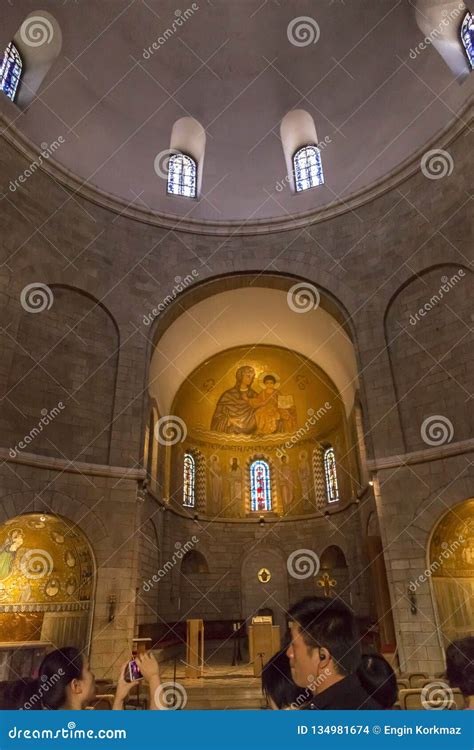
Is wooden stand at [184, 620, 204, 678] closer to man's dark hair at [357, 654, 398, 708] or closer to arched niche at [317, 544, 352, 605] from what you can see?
arched niche at [317, 544, 352, 605]

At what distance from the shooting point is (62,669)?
8.87ft

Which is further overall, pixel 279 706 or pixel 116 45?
pixel 116 45

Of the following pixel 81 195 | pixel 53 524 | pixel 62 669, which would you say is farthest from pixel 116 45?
pixel 62 669

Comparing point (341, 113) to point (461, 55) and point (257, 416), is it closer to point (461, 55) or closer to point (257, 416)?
point (461, 55)

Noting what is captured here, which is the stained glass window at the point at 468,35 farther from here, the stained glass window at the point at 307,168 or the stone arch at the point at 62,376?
the stone arch at the point at 62,376

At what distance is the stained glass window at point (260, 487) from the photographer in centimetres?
2134

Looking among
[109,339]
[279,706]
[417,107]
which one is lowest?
[279,706]

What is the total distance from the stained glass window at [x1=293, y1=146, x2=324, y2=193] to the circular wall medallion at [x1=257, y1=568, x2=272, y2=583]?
14900mm

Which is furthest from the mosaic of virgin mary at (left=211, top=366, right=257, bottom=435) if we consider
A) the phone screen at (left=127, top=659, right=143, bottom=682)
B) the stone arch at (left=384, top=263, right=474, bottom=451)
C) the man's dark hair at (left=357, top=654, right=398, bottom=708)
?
the phone screen at (left=127, top=659, right=143, bottom=682)

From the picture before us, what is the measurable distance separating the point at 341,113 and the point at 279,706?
18.3 m

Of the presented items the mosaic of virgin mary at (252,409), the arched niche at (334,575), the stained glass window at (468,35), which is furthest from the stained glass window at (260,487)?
the stained glass window at (468,35)

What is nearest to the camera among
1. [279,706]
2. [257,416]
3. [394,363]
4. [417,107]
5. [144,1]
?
[279,706]

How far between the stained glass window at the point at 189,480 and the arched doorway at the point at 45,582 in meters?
8.29

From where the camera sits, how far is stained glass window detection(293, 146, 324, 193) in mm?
17438
